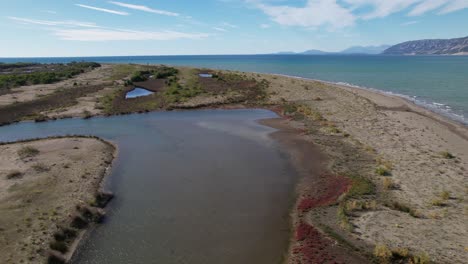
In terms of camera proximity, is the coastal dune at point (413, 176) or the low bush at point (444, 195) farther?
the low bush at point (444, 195)

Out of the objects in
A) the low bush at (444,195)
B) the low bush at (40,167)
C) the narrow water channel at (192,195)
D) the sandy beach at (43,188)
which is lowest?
the narrow water channel at (192,195)

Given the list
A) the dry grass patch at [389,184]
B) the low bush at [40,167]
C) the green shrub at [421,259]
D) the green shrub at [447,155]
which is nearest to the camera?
the green shrub at [421,259]

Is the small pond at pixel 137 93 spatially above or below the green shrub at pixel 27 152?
below

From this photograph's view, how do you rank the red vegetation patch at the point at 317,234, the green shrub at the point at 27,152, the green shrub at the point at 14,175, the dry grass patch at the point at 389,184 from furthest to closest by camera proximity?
1. the green shrub at the point at 27,152
2. the green shrub at the point at 14,175
3. the dry grass patch at the point at 389,184
4. the red vegetation patch at the point at 317,234

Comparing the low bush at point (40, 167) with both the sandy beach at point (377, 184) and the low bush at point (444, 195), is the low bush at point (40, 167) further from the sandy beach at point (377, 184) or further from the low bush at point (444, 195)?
the low bush at point (444, 195)

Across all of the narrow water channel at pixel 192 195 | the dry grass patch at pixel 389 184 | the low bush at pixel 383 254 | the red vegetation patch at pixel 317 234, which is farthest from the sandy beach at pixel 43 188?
the dry grass patch at pixel 389 184

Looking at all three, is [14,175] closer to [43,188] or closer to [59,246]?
[43,188]

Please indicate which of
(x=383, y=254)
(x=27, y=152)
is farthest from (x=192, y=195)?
(x=27, y=152)
